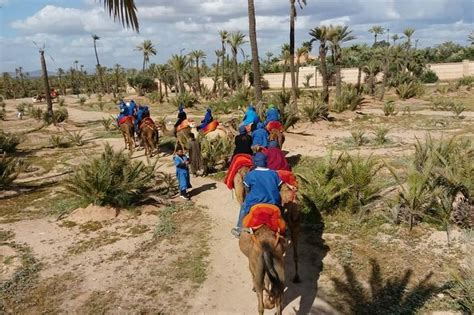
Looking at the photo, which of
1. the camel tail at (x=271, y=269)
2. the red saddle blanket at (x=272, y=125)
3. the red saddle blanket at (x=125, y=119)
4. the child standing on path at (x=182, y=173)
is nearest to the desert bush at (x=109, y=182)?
the child standing on path at (x=182, y=173)

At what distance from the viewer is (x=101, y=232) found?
322 inches

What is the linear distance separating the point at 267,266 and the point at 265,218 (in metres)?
0.55

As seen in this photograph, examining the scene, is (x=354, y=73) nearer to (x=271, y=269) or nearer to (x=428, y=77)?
(x=428, y=77)

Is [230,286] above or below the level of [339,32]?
below

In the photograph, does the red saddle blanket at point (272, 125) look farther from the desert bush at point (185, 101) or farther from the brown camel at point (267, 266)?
the desert bush at point (185, 101)

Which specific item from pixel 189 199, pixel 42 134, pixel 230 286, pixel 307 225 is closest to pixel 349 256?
pixel 307 225

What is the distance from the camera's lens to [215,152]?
12.3m

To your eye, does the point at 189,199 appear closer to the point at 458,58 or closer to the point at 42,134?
the point at 42,134

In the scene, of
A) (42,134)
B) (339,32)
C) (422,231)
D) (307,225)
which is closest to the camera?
(422,231)

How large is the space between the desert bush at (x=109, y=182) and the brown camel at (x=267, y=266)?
4.77m

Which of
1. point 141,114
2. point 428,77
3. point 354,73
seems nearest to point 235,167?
point 141,114

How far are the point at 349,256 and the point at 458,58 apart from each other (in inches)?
2518

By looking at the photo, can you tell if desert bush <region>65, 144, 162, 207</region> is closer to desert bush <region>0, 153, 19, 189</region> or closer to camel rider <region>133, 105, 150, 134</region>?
desert bush <region>0, 153, 19, 189</region>

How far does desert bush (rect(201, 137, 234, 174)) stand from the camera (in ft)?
40.0
